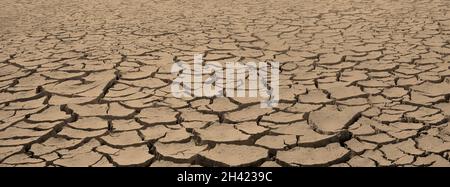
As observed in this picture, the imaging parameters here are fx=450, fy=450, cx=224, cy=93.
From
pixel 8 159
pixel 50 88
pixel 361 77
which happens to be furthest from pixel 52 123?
pixel 361 77

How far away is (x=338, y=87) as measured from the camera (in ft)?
8.16

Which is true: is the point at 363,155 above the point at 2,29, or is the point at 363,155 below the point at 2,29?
below

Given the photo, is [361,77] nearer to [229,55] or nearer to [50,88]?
[229,55]

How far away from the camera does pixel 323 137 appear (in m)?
1.90

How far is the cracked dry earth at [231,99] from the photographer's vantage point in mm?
1804

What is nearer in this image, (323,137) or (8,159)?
(8,159)

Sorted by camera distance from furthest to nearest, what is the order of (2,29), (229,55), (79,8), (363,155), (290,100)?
(79,8), (2,29), (229,55), (290,100), (363,155)

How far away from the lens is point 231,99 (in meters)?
2.37

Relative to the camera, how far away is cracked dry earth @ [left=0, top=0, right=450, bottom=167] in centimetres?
180

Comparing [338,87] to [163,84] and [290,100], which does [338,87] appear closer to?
[290,100]

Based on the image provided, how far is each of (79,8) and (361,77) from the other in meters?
4.10

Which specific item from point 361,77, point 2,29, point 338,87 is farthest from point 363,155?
point 2,29
